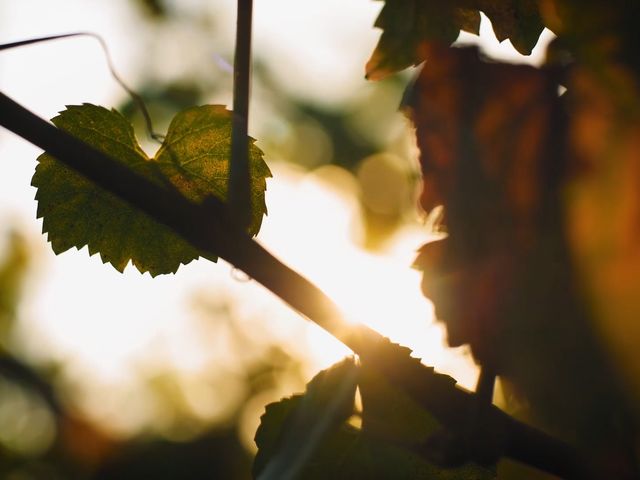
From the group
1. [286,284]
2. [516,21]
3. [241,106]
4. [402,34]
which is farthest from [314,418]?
[516,21]

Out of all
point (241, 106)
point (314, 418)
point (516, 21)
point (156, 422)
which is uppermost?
point (156, 422)

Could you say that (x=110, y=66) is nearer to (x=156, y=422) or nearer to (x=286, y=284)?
(x=286, y=284)

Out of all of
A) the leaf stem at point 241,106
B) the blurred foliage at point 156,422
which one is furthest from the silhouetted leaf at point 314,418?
the blurred foliage at point 156,422

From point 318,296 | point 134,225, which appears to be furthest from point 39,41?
point 318,296

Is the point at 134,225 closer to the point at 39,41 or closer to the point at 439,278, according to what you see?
the point at 39,41

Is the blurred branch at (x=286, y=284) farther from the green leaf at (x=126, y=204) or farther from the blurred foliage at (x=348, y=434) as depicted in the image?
the green leaf at (x=126, y=204)

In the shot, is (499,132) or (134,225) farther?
(134,225)

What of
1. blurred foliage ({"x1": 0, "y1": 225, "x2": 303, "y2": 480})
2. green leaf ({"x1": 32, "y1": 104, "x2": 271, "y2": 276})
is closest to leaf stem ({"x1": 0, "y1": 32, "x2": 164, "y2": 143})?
green leaf ({"x1": 32, "y1": 104, "x2": 271, "y2": 276})
